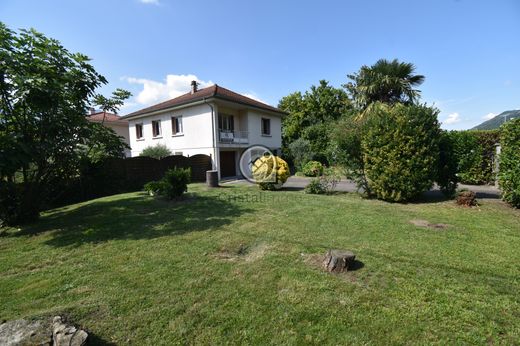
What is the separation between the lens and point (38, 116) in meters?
6.50

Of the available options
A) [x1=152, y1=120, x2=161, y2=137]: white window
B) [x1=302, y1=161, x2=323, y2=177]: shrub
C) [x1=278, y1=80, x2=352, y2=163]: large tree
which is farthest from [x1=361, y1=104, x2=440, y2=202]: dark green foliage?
[x1=278, y1=80, x2=352, y2=163]: large tree

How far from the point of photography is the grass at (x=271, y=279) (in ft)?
8.10

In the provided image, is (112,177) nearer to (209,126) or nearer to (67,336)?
(209,126)

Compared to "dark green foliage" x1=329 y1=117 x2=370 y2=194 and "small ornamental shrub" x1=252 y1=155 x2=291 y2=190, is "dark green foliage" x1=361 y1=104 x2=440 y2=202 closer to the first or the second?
"dark green foliage" x1=329 y1=117 x2=370 y2=194

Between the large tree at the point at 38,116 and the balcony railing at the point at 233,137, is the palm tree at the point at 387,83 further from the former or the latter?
the large tree at the point at 38,116

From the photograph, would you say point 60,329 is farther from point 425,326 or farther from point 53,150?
point 53,150

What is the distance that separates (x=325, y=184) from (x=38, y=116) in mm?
9476

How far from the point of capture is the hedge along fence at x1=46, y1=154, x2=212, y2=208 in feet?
34.2

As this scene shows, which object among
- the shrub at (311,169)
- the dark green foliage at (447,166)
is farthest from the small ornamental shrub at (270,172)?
the shrub at (311,169)

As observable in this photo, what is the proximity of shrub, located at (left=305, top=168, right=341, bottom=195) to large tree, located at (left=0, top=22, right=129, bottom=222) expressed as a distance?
8077 millimetres

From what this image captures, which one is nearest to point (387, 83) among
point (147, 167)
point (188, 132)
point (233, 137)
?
point (233, 137)

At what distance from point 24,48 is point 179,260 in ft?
20.4

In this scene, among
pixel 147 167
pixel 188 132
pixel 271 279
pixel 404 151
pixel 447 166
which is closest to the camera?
pixel 271 279

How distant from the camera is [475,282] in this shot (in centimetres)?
321
